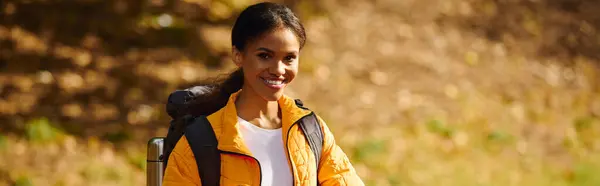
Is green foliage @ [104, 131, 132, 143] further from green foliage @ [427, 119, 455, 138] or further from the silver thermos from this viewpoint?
the silver thermos

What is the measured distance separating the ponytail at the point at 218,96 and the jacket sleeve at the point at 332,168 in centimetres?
36

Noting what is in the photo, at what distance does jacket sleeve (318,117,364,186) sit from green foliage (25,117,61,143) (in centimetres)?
499

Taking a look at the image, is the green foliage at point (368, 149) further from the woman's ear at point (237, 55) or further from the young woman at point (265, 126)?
the woman's ear at point (237, 55)

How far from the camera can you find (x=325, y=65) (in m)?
9.17

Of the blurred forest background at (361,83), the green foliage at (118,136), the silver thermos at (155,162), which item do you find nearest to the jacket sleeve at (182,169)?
the silver thermos at (155,162)

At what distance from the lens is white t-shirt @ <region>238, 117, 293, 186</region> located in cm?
283

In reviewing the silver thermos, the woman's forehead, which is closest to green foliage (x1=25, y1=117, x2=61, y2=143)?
the silver thermos

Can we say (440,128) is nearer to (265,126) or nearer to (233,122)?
(265,126)

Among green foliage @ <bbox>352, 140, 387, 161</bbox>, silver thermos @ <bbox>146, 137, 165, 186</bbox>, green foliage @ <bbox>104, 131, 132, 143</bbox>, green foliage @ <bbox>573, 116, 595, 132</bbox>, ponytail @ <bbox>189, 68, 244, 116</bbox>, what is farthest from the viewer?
green foliage @ <bbox>573, 116, 595, 132</bbox>

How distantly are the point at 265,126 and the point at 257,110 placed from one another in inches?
2.4

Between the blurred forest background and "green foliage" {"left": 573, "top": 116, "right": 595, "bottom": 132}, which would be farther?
"green foliage" {"left": 573, "top": 116, "right": 595, "bottom": 132}

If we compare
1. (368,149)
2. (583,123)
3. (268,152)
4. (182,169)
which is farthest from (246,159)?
(583,123)

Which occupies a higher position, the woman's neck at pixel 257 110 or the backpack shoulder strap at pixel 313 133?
the woman's neck at pixel 257 110

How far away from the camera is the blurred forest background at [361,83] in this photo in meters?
7.59
